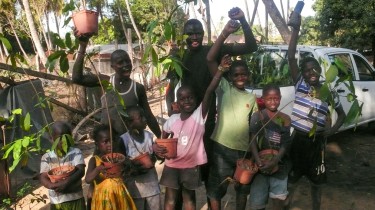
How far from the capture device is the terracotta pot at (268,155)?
2.67 m

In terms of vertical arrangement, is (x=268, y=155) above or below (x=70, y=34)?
below

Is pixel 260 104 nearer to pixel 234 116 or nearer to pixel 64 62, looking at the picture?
pixel 234 116

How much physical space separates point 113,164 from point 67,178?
385 mm

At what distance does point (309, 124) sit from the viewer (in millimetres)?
2928

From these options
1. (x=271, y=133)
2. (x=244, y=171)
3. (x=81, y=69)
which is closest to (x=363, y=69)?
(x=271, y=133)

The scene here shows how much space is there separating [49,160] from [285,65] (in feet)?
11.5

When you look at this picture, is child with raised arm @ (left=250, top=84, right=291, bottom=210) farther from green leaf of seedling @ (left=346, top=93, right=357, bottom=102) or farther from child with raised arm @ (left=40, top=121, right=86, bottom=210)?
child with raised arm @ (left=40, top=121, right=86, bottom=210)

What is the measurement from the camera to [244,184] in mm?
2734

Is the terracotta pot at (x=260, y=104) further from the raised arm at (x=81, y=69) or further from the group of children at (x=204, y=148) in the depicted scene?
the raised arm at (x=81, y=69)

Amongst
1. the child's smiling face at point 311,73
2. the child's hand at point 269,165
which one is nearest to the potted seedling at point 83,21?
the child's hand at point 269,165

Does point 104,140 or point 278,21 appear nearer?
point 104,140

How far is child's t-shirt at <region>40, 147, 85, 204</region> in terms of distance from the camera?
2582 millimetres

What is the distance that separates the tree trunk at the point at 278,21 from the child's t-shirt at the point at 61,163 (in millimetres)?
4728

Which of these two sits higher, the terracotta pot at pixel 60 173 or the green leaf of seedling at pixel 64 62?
the green leaf of seedling at pixel 64 62
